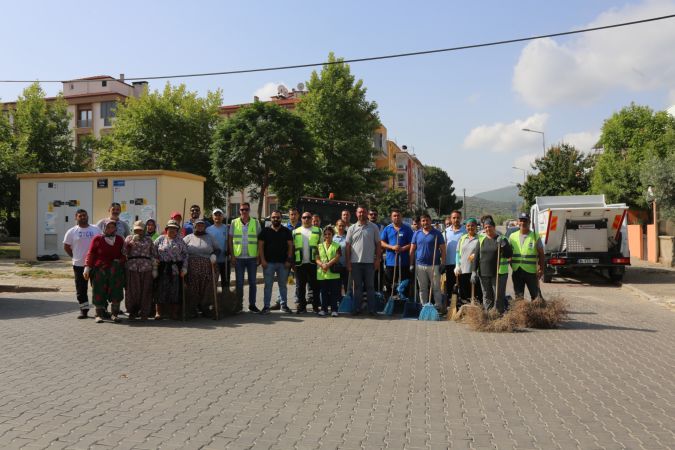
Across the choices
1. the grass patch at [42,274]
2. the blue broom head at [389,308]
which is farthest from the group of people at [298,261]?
the grass patch at [42,274]

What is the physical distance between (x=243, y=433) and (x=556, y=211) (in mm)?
14757

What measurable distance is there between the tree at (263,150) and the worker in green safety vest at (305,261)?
22.1 m

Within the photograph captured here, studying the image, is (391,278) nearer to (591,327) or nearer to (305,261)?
(305,261)

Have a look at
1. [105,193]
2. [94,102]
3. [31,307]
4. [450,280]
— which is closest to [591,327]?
Result: [450,280]

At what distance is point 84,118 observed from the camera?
205 feet

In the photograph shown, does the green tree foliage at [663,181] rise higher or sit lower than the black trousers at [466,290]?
higher

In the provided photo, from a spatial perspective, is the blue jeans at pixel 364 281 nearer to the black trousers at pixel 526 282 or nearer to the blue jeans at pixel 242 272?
the blue jeans at pixel 242 272

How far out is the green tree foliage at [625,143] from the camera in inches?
1515

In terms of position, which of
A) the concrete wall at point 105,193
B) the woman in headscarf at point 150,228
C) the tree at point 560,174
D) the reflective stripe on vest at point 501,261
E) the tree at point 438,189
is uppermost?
the tree at point 438,189

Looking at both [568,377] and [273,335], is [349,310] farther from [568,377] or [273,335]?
[568,377]

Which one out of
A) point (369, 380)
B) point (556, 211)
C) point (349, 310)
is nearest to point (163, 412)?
point (369, 380)

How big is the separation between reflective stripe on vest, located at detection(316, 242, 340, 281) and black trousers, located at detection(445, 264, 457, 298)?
6.89 feet

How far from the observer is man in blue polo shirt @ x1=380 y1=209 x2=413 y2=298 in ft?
37.4

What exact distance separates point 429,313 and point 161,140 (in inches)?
1232
